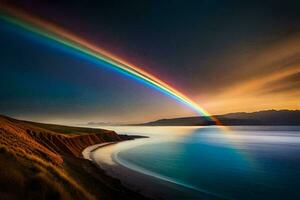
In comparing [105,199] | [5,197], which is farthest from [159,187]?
[5,197]

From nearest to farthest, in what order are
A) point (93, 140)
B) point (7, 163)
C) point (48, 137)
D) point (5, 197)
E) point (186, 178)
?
point (5, 197), point (7, 163), point (186, 178), point (48, 137), point (93, 140)

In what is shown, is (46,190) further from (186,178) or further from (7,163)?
(186,178)

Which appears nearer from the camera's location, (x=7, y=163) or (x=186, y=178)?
(x=7, y=163)

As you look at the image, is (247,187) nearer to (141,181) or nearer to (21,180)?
(141,181)

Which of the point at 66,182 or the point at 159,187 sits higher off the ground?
the point at 66,182

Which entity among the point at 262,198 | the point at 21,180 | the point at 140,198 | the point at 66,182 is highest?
the point at 21,180

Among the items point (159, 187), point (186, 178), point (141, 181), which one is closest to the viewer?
point (159, 187)

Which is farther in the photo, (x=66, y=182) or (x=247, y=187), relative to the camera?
(x=247, y=187)

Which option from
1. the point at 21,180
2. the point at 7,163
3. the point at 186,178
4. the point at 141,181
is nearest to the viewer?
the point at 21,180

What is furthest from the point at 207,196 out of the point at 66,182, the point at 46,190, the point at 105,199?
the point at 46,190
